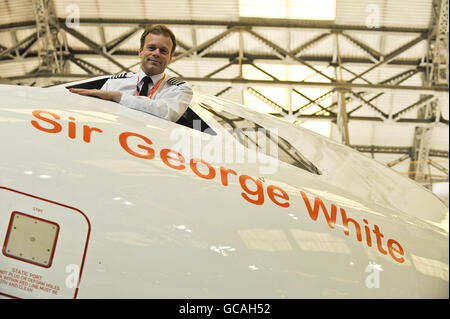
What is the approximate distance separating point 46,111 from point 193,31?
13.8m

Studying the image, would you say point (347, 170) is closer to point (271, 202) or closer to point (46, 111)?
point (271, 202)

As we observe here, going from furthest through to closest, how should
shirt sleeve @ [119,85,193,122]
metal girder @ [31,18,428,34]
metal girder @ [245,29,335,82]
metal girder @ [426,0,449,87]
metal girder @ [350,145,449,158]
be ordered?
metal girder @ [350,145,449,158], metal girder @ [245,29,335,82], metal girder @ [31,18,428,34], metal girder @ [426,0,449,87], shirt sleeve @ [119,85,193,122]

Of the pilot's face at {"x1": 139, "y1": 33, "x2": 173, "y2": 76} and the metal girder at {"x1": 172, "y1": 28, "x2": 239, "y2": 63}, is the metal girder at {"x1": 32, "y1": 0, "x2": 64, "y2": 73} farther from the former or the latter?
the pilot's face at {"x1": 139, "y1": 33, "x2": 173, "y2": 76}

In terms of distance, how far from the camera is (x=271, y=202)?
2.99 m

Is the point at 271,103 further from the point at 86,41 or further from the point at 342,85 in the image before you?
the point at 86,41

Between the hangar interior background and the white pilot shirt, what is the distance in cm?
1127

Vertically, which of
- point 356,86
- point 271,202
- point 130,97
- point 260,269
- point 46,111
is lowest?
point 260,269

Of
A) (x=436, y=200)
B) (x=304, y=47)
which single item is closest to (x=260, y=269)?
(x=436, y=200)

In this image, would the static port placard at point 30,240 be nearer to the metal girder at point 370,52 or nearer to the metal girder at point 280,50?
the metal girder at point 280,50

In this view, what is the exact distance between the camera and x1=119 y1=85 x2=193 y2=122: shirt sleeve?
3.28m

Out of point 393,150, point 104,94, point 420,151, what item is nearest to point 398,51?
point 420,151

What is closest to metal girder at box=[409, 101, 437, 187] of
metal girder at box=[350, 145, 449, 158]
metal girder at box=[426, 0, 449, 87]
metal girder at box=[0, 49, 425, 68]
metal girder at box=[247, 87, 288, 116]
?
metal girder at box=[350, 145, 449, 158]

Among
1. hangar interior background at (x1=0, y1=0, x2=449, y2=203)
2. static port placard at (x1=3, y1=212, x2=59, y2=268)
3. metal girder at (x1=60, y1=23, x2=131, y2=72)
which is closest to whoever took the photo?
static port placard at (x1=3, y1=212, x2=59, y2=268)

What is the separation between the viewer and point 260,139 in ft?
12.4
